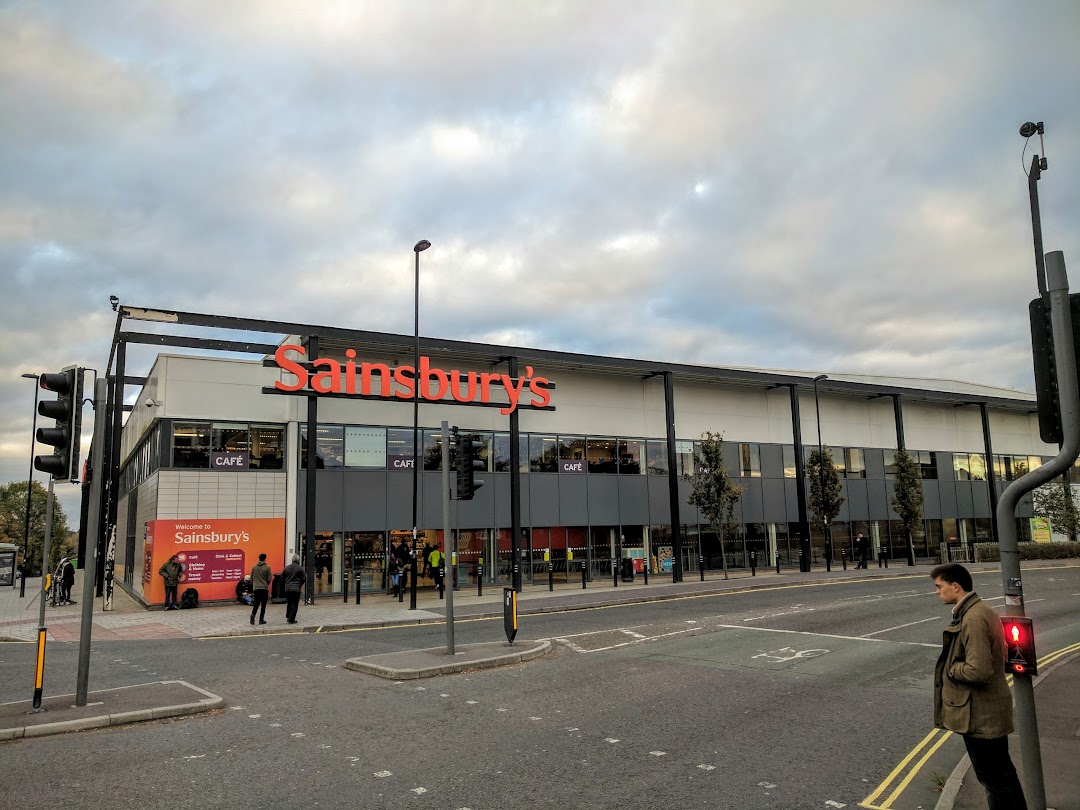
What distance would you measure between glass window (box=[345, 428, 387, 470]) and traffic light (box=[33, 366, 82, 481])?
18.4 meters

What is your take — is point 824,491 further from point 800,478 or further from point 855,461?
point 855,461

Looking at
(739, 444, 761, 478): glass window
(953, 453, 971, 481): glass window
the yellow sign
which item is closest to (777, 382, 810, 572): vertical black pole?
(739, 444, 761, 478): glass window

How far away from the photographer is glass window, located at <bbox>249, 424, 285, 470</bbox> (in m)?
27.0

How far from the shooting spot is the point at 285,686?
38.2ft

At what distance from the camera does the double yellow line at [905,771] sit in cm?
645

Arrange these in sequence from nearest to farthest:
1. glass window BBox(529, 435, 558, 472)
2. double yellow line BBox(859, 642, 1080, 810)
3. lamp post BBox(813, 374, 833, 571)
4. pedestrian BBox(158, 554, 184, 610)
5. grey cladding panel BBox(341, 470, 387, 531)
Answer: double yellow line BBox(859, 642, 1080, 810) → pedestrian BBox(158, 554, 184, 610) → grey cladding panel BBox(341, 470, 387, 531) → glass window BBox(529, 435, 558, 472) → lamp post BBox(813, 374, 833, 571)

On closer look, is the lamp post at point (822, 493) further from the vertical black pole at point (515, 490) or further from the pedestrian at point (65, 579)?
the pedestrian at point (65, 579)

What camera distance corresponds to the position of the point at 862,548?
39.0m

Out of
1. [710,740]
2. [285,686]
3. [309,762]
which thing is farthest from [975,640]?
[285,686]

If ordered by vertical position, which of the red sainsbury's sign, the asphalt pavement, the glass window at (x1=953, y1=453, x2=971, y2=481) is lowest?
the asphalt pavement

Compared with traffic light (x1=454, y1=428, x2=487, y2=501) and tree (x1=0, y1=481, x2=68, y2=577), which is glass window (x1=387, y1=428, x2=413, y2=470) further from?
tree (x1=0, y1=481, x2=68, y2=577)

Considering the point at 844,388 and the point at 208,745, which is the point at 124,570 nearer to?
the point at 208,745

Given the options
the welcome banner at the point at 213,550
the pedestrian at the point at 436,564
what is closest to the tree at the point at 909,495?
the pedestrian at the point at 436,564

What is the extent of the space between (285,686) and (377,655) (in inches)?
100
